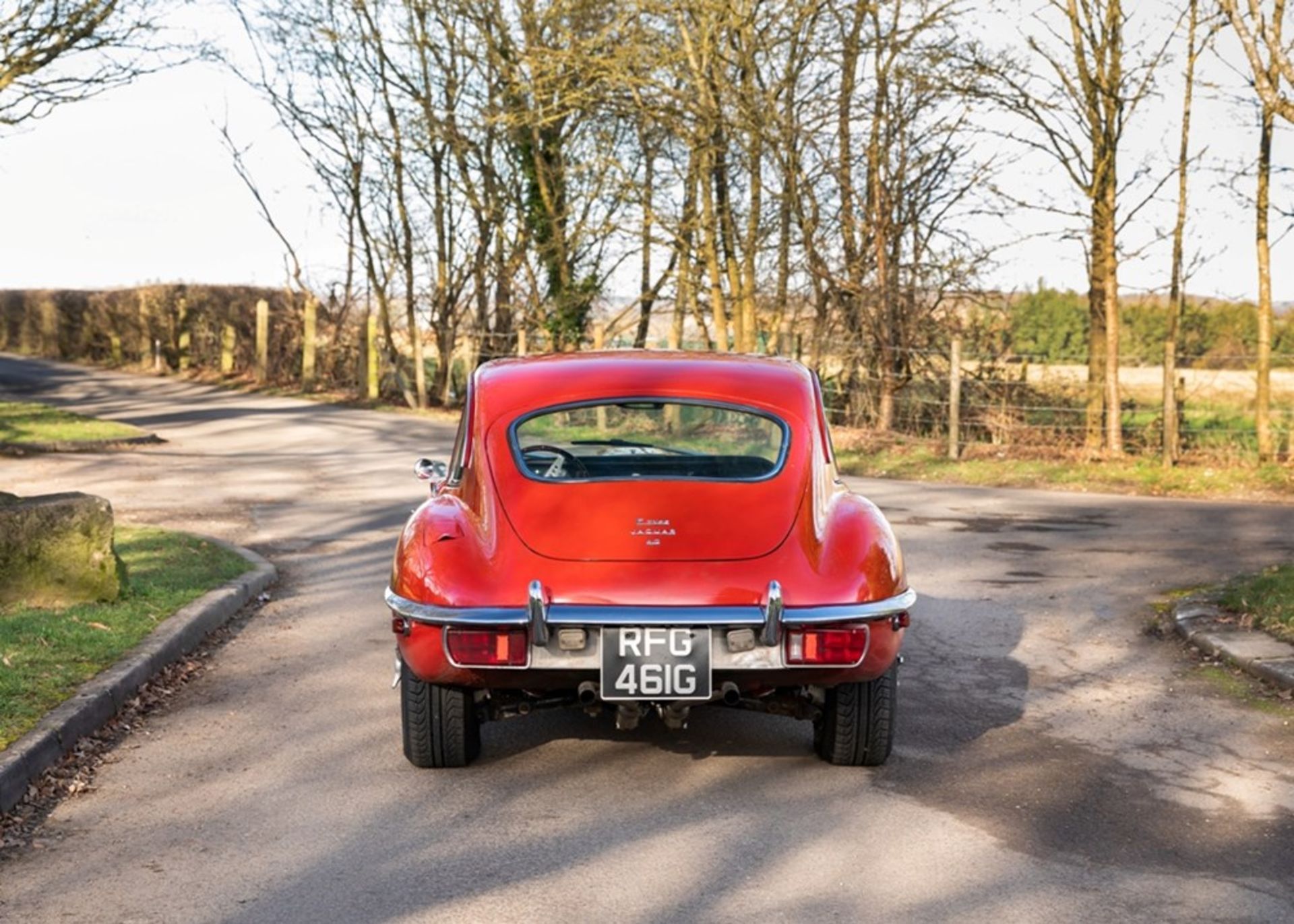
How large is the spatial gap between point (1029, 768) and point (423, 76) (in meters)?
25.6

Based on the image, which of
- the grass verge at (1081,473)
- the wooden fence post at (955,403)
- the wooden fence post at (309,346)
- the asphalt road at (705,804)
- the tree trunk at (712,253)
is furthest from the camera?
the wooden fence post at (309,346)

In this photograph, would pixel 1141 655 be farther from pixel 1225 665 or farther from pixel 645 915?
pixel 645 915

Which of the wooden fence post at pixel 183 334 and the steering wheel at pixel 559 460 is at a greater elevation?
the wooden fence post at pixel 183 334

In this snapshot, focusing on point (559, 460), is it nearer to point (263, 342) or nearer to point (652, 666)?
point (652, 666)

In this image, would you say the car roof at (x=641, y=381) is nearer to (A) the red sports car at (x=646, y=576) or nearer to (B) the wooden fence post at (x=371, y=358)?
(A) the red sports car at (x=646, y=576)

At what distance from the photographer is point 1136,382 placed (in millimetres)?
23375

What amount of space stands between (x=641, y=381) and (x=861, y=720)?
172 cm

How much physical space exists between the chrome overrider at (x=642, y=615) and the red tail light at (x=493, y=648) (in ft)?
0.12

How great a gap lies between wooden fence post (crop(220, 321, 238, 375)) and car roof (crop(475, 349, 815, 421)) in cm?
3511

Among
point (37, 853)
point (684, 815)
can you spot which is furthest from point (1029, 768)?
point (37, 853)

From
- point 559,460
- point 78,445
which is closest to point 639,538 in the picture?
point 559,460

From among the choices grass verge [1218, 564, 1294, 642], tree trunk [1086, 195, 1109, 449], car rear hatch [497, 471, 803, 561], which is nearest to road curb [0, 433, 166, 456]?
tree trunk [1086, 195, 1109, 449]

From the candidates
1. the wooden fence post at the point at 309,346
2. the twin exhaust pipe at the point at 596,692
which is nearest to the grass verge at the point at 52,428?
the wooden fence post at the point at 309,346

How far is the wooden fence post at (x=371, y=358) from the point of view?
1305 inches
